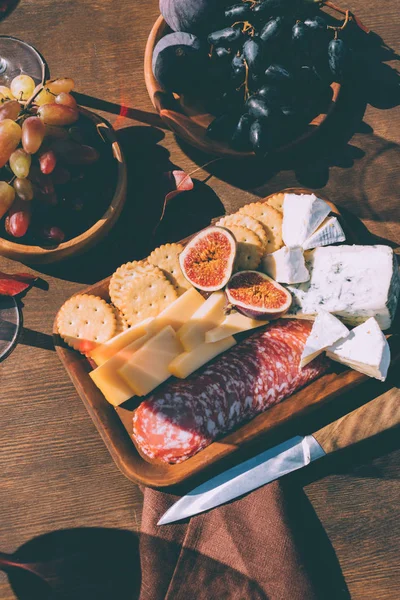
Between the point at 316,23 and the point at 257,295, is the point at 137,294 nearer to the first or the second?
the point at 257,295

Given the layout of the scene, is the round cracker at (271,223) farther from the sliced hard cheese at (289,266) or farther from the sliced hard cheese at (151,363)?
the sliced hard cheese at (151,363)

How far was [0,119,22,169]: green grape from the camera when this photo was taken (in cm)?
125

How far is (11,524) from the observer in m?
1.54

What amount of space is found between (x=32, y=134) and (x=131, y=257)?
20.2 inches

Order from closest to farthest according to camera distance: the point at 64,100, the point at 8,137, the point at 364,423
A: the point at 8,137 → the point at 64,100 → the point at 364,423

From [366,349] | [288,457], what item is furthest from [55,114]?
[288,457]

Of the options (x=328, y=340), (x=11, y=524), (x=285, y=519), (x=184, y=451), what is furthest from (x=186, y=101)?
(x=11, y=524)

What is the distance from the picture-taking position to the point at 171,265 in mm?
1537

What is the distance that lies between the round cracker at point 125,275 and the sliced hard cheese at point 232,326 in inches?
9.2

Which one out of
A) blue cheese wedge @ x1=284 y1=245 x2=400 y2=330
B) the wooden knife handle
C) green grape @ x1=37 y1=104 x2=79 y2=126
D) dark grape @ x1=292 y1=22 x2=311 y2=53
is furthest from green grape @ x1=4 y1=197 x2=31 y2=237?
the wooden knife handle

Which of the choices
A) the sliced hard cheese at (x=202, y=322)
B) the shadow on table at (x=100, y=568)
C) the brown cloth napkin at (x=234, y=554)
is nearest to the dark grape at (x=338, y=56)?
the sliced hard cheese at (x=202, y=322)

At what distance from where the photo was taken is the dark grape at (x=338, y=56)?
1473 mm

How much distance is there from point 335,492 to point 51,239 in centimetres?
118

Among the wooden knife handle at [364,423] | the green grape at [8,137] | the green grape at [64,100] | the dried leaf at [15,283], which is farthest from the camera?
the dried leaf at [15,283]
